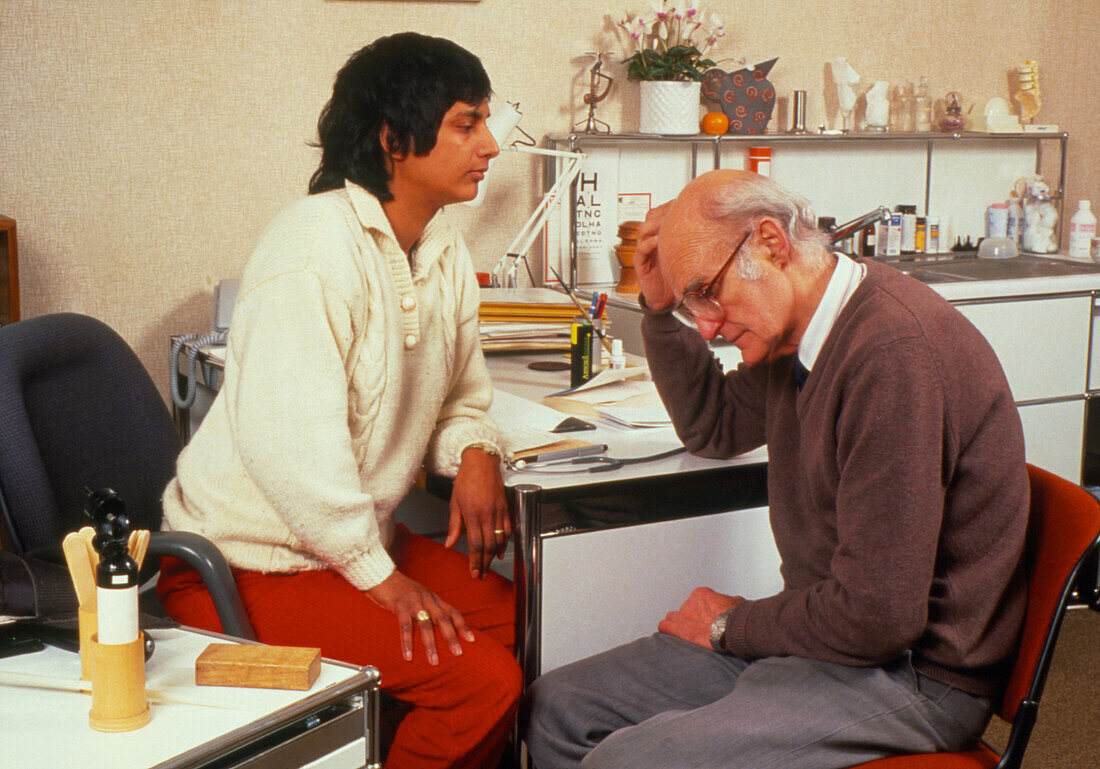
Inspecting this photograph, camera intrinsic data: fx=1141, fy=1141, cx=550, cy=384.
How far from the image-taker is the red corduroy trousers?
1455 millimetres

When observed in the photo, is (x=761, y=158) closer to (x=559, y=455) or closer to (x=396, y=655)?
(x=559, y=455)

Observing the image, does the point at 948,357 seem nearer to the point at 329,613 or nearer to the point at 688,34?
the point at 329,613

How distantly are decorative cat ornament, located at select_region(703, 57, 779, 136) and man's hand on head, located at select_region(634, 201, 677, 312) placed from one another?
68.7 inches

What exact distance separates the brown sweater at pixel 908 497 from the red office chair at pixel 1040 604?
0.03 meters

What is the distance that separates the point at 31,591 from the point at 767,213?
89cm

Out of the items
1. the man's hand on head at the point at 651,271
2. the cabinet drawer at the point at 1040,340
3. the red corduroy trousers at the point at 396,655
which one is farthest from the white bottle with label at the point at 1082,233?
the red corduroy trousers at the point at 396,655

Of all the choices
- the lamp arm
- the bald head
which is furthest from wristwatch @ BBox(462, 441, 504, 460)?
the lamp arm

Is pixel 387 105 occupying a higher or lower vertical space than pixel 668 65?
lower

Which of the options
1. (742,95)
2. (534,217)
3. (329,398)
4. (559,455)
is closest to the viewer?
(329,398)

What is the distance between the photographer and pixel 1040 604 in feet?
4.04

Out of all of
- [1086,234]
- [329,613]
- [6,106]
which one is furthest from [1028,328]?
[6,106]

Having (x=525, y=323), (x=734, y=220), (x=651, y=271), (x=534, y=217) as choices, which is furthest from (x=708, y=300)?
(x=534, y=217)

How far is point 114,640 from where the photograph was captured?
983mm

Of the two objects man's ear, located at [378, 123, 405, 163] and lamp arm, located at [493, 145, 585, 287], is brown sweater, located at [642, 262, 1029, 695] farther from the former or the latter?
lamp arm, located at [493, 145, 585, 287]
